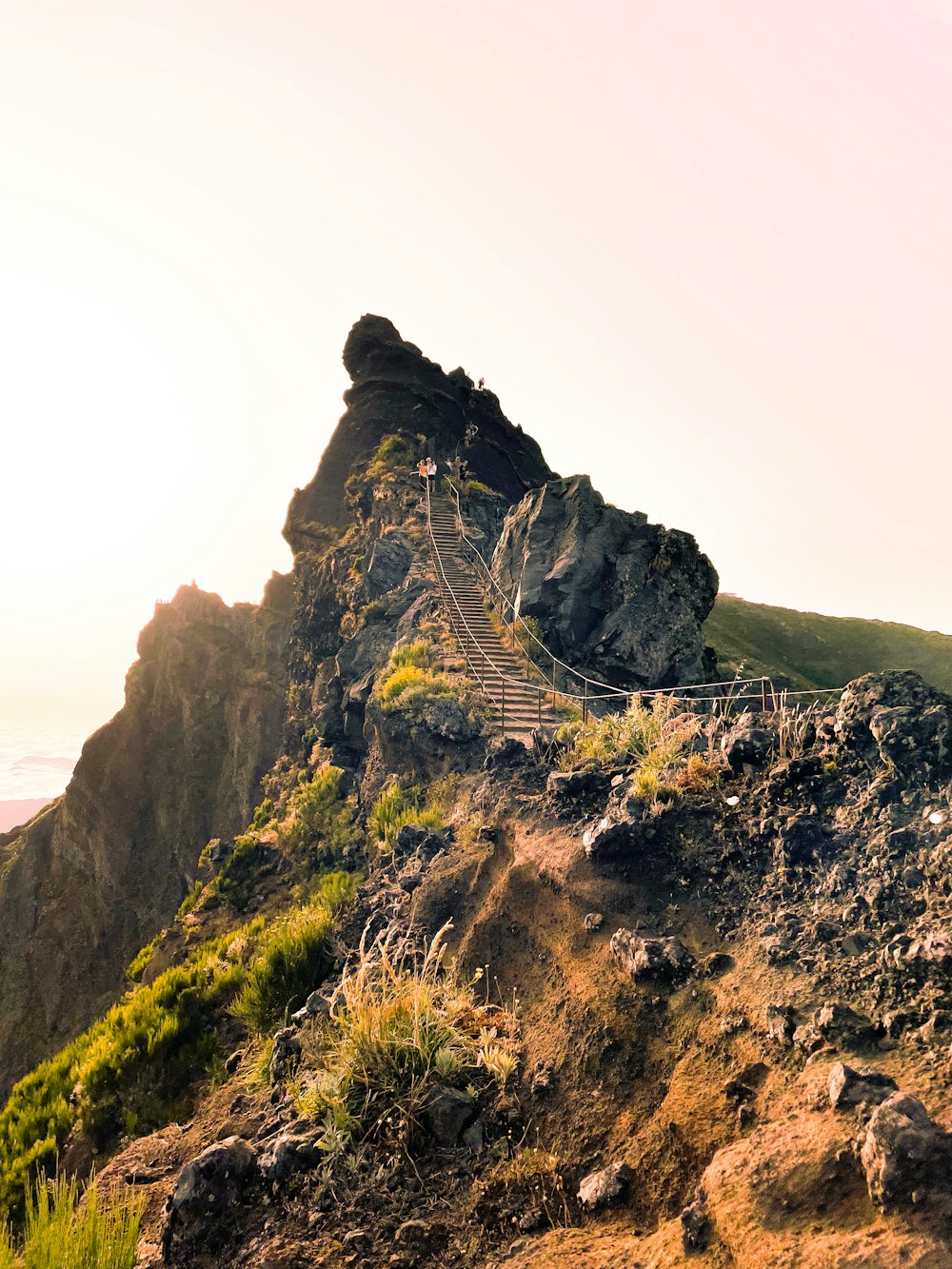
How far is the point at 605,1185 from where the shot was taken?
447 cm

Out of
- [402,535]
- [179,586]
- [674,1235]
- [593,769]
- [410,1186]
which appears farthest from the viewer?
[179,586]

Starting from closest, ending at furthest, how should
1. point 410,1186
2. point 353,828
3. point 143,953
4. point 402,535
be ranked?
→ 1. point 410,1186
2. point 353,828
3. point 143,953
4. point 402,535

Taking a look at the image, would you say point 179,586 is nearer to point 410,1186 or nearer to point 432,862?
point 432,862

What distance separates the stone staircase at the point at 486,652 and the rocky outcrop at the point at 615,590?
4.02 ft

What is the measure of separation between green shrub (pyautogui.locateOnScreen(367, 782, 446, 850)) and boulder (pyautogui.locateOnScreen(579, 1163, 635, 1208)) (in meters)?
6.96

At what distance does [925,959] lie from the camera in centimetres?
454

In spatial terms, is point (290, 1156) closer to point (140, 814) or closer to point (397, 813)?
point (397, 813)

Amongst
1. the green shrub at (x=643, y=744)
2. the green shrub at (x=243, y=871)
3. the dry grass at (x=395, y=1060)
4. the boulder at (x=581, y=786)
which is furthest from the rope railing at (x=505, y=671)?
the dry grass at (x=395, y=1060)

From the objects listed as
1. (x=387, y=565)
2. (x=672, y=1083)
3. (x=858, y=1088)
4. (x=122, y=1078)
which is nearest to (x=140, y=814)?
(x=387, y=565)

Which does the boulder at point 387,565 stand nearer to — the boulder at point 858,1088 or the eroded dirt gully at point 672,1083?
the eroded dirt gully at point 672,1083

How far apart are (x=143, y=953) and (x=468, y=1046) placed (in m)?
12.6

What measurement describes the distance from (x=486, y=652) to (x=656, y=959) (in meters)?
13.1

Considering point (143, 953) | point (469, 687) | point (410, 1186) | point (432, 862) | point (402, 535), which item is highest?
point (402, 535)

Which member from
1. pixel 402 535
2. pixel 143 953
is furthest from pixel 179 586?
pixel 143 953
